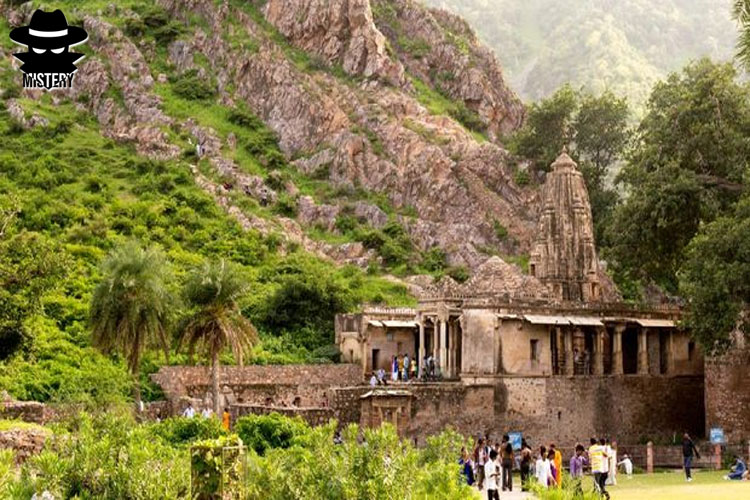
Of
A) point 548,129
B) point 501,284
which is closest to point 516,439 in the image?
point 501,284

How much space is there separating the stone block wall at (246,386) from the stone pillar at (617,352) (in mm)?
10319

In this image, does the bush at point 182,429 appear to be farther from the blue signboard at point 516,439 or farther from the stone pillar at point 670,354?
the stone pillar at point 670,354

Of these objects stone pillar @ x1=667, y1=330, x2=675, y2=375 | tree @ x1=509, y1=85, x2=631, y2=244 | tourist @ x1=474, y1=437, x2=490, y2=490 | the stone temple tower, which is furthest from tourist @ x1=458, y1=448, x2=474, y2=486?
tree @ x1=509, y1=85, x2=631, y2=244

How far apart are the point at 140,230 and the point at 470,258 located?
17.9m

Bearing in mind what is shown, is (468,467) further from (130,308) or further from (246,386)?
(246,386)

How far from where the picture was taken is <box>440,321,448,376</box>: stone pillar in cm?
4144

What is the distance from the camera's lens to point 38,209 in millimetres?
57031

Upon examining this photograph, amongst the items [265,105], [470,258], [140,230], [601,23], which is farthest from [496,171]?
[601,23]

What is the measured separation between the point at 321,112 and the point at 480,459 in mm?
47060

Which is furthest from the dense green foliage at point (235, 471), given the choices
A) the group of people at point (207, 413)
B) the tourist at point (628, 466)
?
the tourist at point (628, 466)

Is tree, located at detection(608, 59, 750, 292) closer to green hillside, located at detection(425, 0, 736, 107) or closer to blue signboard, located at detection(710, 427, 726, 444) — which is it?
blue signboard, located at detection(710, 427, 726, 444)

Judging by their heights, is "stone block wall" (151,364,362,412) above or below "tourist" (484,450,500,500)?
above

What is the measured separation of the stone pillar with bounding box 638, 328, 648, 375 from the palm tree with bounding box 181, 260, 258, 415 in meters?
15.3

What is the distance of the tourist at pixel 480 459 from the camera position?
2662cm
